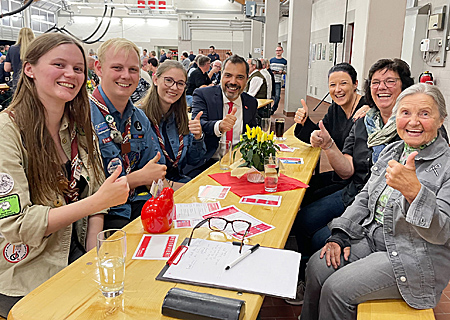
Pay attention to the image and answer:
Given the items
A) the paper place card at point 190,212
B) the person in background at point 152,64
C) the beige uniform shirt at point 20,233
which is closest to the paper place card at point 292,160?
the paper place card at point 190,212

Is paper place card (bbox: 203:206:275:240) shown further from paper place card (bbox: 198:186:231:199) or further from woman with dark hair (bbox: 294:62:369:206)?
woman with dark hair (bbox: 294:62:369:206)

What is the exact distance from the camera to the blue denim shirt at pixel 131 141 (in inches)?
82.4

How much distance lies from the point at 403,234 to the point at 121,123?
1.63 meters

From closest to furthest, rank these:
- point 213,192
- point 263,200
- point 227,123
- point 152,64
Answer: point 263,200 < point 213,192 < point 227,123 < point 152,64

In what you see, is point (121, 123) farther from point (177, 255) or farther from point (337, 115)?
point (337, 115)

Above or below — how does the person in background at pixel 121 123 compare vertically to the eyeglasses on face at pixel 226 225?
above

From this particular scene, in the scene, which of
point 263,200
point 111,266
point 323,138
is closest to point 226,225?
point 263,200

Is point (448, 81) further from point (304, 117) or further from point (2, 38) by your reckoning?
point (2, 38)

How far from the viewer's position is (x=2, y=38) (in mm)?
17031

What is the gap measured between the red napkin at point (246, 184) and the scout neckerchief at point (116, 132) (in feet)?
1.71

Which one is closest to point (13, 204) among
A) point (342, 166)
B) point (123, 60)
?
point (123, 60)

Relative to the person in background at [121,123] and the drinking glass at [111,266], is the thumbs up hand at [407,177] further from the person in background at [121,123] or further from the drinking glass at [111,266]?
the person in background at [121,123]

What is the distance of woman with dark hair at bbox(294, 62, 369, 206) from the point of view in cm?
302

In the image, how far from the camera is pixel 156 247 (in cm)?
139
